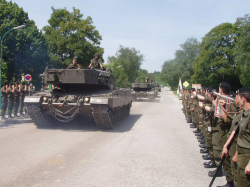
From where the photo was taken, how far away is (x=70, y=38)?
3209 cm

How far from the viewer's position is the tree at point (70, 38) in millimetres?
32188

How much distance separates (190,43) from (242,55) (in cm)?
3176

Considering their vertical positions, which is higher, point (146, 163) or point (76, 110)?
point (76, 110)

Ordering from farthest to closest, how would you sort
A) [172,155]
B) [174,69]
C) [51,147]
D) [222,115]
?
[174,69]
[51,147]
[172,155]
[222,115]

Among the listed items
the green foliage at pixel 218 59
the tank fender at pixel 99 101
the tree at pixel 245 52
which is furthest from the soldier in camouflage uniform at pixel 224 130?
the green foliage at pixel 218 59

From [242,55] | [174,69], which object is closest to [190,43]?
[174,69]

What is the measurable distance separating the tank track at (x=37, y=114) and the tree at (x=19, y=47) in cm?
Result: 1455

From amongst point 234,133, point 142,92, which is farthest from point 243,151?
point 142,92

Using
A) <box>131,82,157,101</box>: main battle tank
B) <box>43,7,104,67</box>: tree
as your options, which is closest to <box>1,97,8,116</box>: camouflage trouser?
<box>131,82,157,101</box>: main battle tank

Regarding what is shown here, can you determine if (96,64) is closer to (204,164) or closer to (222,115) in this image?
(204,164)

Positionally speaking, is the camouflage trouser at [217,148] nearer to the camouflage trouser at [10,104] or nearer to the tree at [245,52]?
the camouflage trouser at [10,104]

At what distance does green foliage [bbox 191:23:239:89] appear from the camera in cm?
3881

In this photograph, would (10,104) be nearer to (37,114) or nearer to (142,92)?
(37,114)

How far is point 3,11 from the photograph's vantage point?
88.6 feet
